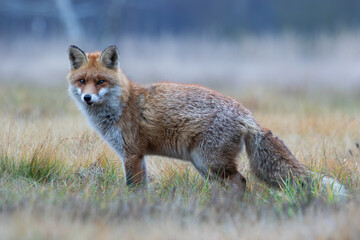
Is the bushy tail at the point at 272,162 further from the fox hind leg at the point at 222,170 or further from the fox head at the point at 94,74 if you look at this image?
the fox head at the point at 94,74

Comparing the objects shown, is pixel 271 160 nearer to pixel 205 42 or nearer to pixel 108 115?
pixel 108 115

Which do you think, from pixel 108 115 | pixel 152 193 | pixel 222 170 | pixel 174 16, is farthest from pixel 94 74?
pixel 174 16

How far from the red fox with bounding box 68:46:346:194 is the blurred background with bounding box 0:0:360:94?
7.04m

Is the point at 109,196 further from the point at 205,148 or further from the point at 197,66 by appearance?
the point at 197,66

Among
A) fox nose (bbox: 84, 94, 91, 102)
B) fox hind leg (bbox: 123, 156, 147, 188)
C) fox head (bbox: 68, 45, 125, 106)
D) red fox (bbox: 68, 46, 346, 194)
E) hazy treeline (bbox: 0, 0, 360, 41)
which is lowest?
fox hind leg (bbox: 123, 156, 147, 188)

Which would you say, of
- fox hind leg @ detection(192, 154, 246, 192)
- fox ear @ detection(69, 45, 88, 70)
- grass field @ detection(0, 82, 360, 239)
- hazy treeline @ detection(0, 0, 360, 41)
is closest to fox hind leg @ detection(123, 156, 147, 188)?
grass field @ detection(0, 82, 360, 239)

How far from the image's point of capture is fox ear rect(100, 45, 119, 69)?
457cm

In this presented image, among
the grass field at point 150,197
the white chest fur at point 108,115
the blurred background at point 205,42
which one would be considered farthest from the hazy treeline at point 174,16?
the white chest fur at point 108,115

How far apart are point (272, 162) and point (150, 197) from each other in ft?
4.23

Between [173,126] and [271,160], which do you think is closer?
[271,160]

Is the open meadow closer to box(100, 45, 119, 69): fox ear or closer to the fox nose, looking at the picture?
the fox nose

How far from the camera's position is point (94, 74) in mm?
4488

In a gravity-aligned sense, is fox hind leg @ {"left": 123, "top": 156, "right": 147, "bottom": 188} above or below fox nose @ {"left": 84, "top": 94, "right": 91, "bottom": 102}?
below

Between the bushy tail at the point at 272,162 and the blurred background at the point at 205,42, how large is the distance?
7153 millimetres
